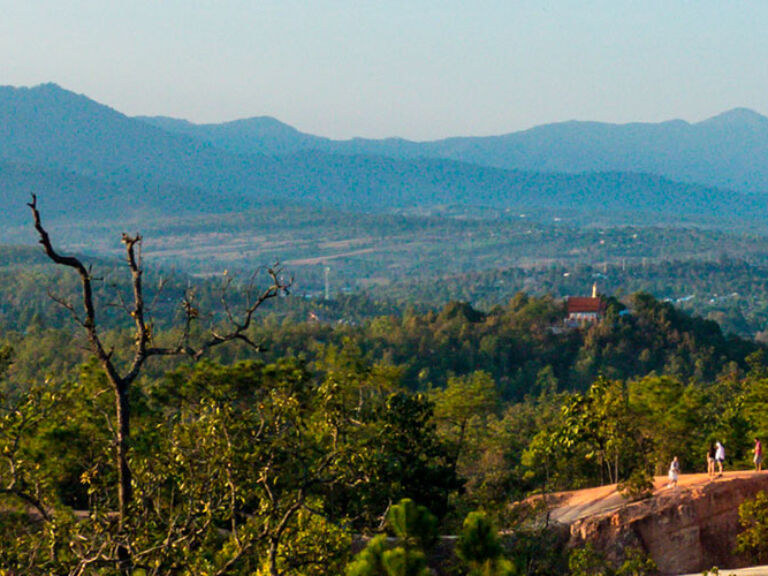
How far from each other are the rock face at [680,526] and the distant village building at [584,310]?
4652 centimetres

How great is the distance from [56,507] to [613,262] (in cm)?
18199

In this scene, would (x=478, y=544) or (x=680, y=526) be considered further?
(x=680, y=526)

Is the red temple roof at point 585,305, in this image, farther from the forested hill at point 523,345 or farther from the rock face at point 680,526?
the rock face at point 680,526

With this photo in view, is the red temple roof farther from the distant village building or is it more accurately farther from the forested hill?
the forested hill

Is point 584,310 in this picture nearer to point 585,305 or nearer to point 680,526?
point 585,305

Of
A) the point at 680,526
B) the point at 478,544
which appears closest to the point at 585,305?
the point at 680,526

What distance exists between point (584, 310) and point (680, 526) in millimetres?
49876

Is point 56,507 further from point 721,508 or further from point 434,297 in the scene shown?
point 434,297

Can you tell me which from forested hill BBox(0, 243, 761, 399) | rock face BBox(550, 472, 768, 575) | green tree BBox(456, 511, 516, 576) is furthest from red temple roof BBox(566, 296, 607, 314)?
green tree BBox(456, 511, 516, 576)

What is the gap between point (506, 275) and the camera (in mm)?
159375

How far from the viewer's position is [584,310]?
7150 centimetres

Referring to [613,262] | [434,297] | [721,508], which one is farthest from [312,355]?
[613,262]

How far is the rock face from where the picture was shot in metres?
22.0

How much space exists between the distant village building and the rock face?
4652cm
